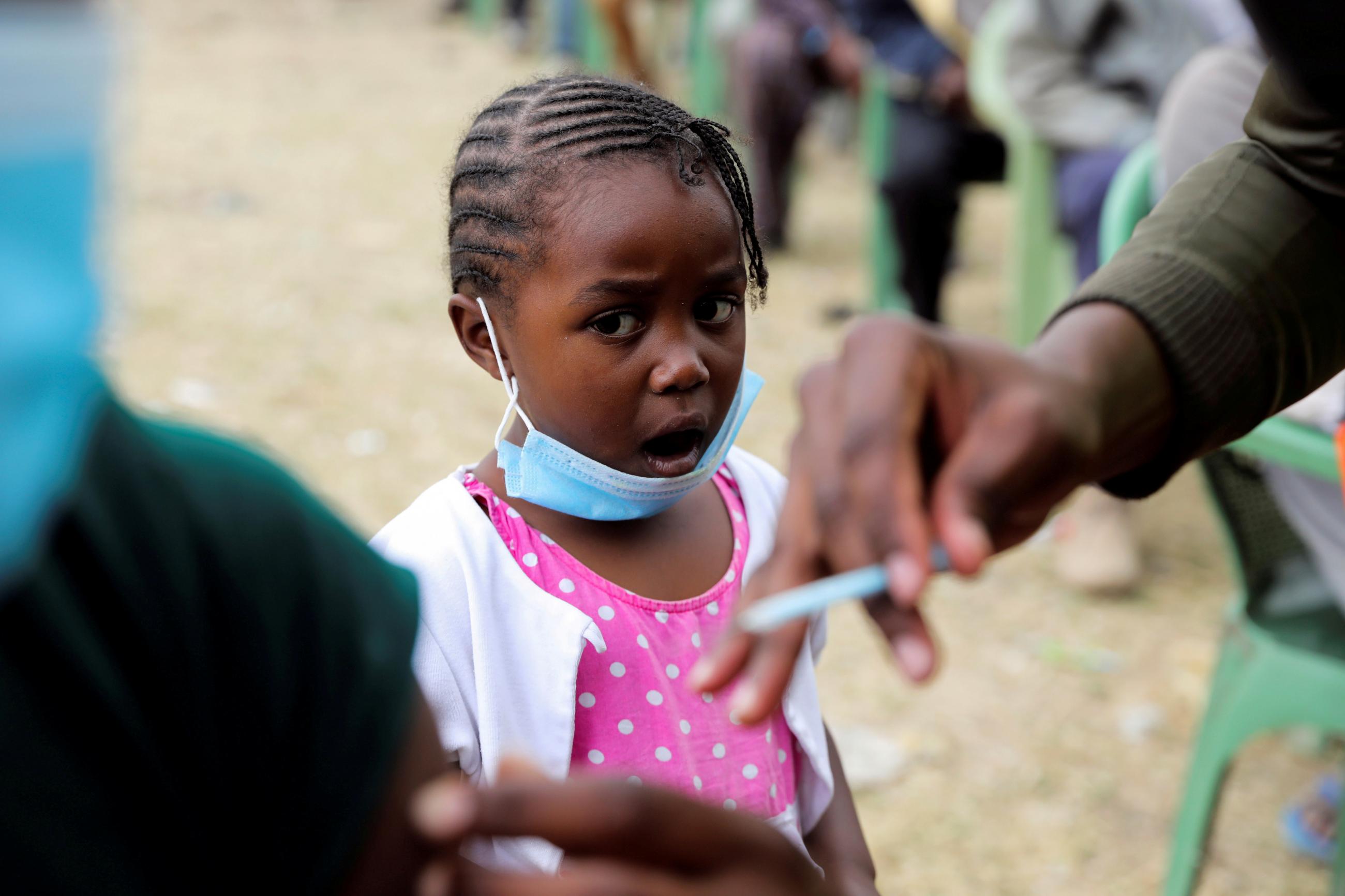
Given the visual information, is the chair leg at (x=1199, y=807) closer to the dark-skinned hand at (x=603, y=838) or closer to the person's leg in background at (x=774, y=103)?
the dark-skinned hand at (x=603, y=838)

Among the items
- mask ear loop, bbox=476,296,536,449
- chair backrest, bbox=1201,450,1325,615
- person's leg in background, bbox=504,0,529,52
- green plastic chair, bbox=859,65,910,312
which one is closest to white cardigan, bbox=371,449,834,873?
mask ear loop, bbox=476,296,536,449

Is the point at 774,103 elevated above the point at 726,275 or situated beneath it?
situated beneath

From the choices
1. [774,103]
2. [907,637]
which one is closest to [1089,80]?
[774,103]

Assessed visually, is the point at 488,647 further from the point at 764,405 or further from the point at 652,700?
the point at 764,405

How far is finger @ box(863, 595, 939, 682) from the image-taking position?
0.89 metres

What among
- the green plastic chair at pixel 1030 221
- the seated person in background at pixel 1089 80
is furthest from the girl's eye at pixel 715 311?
the green plastic chair at pixel 1030 221

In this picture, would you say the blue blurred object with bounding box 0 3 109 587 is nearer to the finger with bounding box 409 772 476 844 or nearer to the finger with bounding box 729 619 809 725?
the finger with bounding box 409 772 476 844

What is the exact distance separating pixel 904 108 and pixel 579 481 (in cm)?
417

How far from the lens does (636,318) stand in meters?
1.53

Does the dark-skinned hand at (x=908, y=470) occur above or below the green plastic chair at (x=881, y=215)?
above

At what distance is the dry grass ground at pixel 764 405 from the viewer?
2.84m

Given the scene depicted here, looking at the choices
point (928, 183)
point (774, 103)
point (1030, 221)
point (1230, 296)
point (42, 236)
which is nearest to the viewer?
point (42, 236)

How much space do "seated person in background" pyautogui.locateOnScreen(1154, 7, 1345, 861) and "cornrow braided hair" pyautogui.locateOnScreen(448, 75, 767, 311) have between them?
97 centimetres

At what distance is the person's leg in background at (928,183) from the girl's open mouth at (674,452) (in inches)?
151
